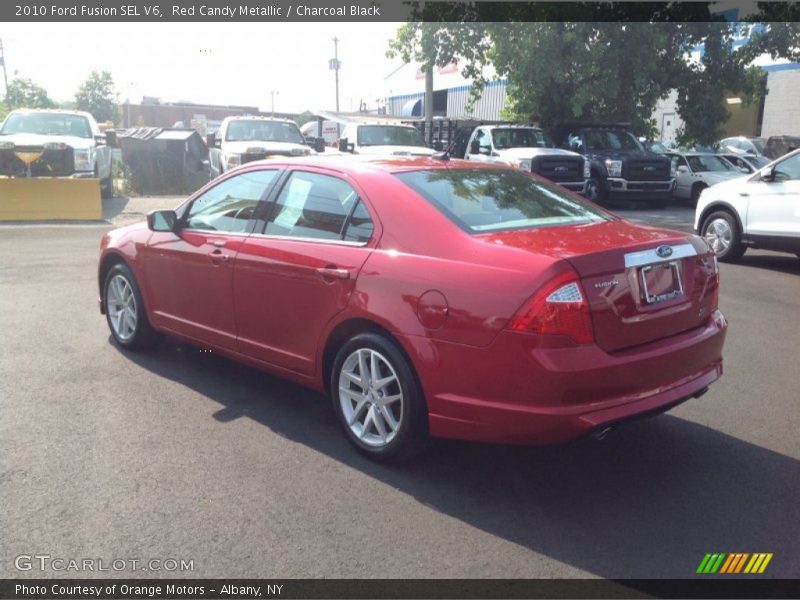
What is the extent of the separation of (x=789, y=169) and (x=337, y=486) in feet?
27.2

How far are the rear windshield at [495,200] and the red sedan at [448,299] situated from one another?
1cm

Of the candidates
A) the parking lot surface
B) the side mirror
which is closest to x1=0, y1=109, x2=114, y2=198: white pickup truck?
the parking lot surface

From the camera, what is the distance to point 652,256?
383 cm

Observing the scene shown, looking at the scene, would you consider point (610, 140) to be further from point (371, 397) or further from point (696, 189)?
point (371, 397)

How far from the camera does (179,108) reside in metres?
63.4

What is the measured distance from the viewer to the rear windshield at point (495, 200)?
425 cm

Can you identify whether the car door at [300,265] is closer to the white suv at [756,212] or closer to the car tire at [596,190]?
the white suv at [756,212]

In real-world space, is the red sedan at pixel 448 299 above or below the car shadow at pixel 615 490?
above

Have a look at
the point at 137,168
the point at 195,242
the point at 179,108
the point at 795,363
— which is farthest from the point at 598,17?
the point at 179,108

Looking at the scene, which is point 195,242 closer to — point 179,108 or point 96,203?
point 96,203

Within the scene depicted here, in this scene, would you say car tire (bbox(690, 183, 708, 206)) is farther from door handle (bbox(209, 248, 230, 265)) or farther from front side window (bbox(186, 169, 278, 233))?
door handle (bbox(209, 248, 230, 265))

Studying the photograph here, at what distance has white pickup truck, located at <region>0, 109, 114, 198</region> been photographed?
15.6 metres

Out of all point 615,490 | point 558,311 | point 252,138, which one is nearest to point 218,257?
point 558,311

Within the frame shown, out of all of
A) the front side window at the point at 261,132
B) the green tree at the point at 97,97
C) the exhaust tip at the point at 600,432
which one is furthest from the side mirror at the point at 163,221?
the green tree at the point at 97,97
